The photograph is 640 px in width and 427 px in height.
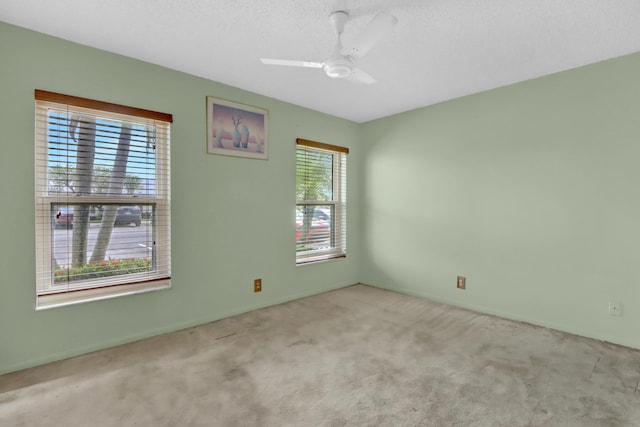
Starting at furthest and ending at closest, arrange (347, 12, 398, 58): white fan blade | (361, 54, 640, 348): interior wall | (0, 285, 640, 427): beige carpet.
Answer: (361, 54, 640, 348): interior wall
(0, 285, 640, 427): beige carpet
(347, 12, 398, 58): white fan blade

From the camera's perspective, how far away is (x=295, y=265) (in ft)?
11.8

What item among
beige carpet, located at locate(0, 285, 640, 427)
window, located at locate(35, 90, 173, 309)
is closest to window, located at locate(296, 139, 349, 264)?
beige carpet, located at locate(0, 285, 640, 427)

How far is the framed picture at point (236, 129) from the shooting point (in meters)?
2.89

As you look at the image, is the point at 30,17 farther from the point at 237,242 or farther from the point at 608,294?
the point at 608,294

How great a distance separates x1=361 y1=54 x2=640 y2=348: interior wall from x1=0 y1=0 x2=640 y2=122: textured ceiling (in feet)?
1.18

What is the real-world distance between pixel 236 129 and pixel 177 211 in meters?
0.99

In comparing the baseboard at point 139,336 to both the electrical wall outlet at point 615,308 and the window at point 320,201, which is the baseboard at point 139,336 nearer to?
the window at point 320,201

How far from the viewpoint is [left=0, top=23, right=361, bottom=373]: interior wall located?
6.69ft

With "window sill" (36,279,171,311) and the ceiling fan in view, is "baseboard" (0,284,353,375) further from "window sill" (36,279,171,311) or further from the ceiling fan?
the ceiling fan

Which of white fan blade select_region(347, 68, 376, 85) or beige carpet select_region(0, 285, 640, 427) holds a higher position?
white fan blade select_region(347, 68, 376, 85)

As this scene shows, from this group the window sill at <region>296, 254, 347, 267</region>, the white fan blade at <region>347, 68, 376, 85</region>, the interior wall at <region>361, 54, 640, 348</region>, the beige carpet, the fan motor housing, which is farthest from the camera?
the window sill at <region>296, 254, 347, 267</region>

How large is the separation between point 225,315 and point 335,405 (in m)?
1.64

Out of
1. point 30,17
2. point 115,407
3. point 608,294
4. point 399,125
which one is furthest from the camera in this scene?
point 399,125

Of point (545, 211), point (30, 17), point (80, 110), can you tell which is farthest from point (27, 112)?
point (545, 211)
